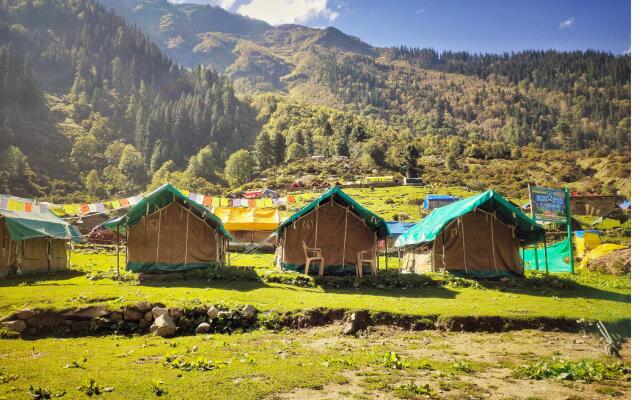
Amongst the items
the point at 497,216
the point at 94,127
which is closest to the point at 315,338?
the point at 497,216

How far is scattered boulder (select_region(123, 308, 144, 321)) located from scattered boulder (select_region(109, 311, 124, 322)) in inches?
4.0

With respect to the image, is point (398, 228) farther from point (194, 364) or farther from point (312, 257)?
point (194, 364)

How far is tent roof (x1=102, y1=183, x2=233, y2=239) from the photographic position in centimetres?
1953

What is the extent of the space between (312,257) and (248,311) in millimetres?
8739

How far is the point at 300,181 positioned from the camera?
311 ft

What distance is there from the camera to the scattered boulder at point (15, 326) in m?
10.4

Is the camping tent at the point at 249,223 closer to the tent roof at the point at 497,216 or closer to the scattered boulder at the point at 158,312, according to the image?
the tent roof at the point at 497,216

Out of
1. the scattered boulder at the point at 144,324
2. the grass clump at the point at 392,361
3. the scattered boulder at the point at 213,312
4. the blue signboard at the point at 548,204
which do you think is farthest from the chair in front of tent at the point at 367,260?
the grass clump at the point at 392,361

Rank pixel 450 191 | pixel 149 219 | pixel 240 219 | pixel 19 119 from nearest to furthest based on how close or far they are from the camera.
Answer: pixel 149 219
pixel 240 219
pixel 450 191
pixel 19 119

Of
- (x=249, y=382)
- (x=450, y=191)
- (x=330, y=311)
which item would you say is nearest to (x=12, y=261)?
(x=330, y=311)

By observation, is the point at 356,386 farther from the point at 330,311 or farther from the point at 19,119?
the point at 19,119

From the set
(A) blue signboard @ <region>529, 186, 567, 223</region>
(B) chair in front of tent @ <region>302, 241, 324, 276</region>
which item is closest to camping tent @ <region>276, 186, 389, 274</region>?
(B) chair in front of tent @ <region>302, 241, 324, 276</region>

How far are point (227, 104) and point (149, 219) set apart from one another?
177m

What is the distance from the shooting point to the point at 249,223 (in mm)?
39281
